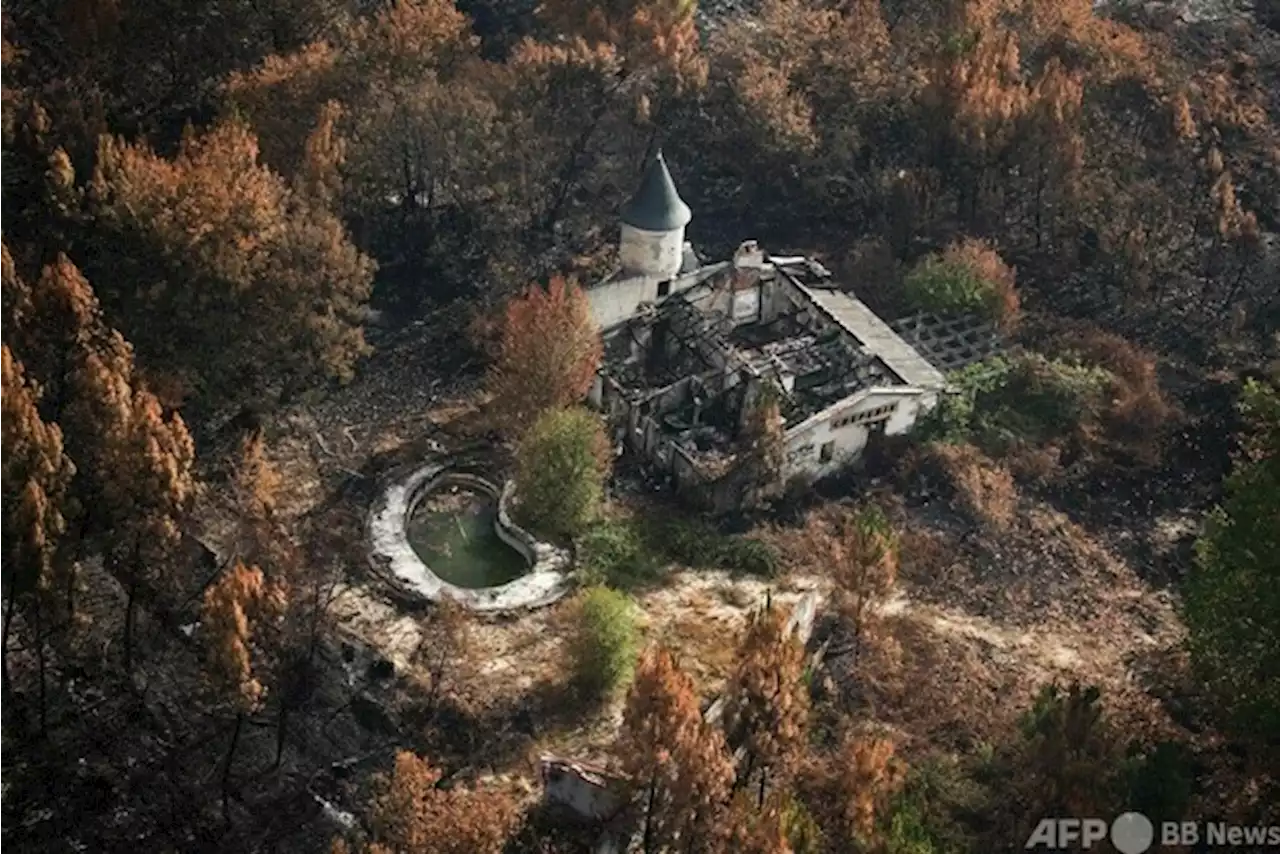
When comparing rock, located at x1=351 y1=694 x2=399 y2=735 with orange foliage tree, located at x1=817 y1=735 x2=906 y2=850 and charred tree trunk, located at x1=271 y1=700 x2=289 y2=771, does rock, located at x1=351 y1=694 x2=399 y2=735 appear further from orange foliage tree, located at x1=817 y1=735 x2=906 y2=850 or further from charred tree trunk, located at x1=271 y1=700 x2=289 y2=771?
orange foliage tree, located at x1=817 y1=735 x2=906 y2=850

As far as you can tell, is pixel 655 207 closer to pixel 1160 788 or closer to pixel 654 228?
pixel 654 228

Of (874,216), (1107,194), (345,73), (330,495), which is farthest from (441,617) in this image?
(1107,194)

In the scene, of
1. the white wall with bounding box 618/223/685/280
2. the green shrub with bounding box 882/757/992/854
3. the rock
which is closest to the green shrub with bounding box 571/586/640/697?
the rock

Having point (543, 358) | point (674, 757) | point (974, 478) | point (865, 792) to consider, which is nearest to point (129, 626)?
point (543, 358)

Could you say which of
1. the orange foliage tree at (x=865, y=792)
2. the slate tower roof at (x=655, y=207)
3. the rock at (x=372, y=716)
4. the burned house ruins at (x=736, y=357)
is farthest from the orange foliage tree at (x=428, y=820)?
the slate tower roof at (x=655, y=207)

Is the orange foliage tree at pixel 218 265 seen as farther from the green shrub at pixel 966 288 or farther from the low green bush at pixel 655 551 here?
the green shrub at pixel 966 288

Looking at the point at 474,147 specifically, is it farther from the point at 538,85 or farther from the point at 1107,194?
the point at 1107,194
